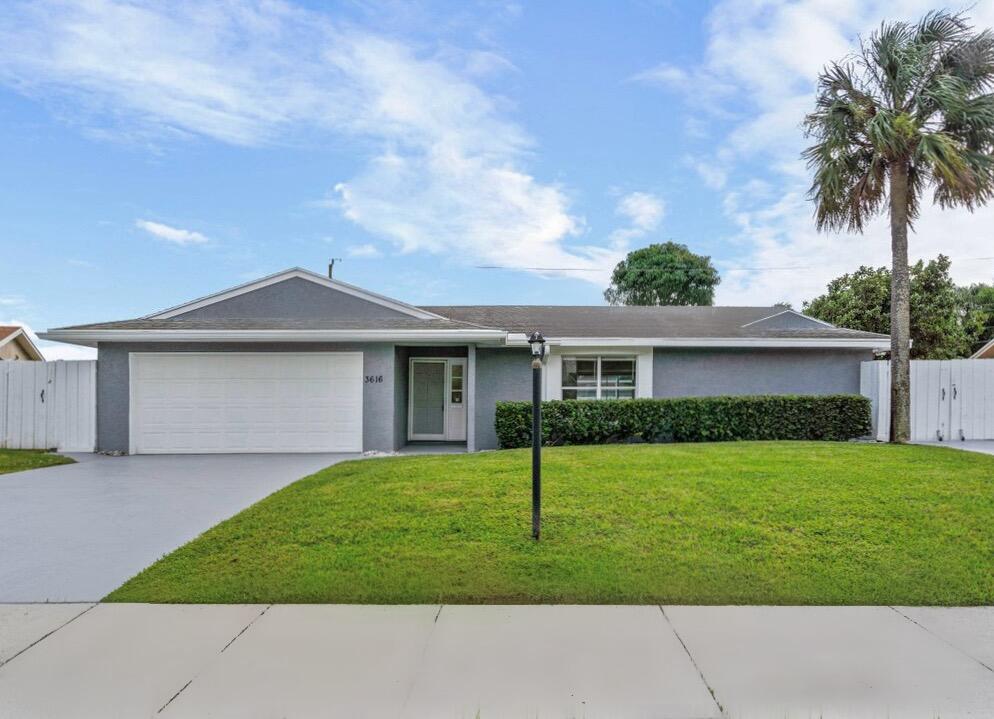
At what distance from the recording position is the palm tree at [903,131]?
32.2 feet

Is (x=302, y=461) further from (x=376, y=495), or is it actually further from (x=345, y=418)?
(x=376, y=495)

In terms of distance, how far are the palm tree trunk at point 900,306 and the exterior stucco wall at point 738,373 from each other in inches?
79.0

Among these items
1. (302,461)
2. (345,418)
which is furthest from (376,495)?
(345,418)

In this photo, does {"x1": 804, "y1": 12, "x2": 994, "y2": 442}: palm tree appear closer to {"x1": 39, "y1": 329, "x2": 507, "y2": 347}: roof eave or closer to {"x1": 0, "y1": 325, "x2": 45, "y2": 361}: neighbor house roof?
{"x1": 39, "y1": 329, "x2": 507, "y2": 347}: roof eave

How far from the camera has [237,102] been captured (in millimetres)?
11945

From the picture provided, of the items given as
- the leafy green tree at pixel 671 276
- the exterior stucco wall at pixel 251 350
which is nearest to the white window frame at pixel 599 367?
the exterior stucco wall at pixel 251 350

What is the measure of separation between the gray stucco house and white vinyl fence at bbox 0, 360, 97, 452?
402 mm

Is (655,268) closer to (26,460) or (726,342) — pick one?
(726,342)

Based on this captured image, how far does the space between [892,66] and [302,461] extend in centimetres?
1406

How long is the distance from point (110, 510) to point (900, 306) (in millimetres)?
14086

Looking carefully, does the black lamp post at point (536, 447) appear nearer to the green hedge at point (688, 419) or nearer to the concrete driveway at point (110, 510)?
the concrete driveway at point (110, 510)

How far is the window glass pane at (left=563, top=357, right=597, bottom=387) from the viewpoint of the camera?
1255cm
